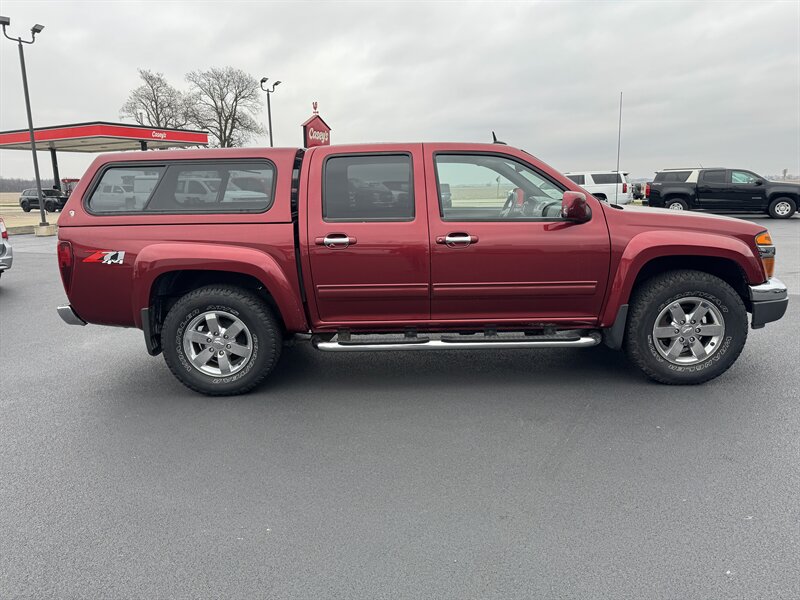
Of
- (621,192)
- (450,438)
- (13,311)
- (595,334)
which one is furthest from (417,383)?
(621,192)

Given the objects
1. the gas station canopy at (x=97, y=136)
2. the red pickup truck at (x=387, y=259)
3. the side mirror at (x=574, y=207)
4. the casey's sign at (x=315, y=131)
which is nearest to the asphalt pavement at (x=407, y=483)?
the red pickup truck at (x=387, y=259)

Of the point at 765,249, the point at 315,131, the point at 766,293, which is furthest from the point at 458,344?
the point at 315,131

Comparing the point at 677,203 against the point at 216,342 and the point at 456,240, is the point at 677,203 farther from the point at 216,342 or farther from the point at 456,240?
the point at 216,342

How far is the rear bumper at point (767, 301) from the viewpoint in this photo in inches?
170

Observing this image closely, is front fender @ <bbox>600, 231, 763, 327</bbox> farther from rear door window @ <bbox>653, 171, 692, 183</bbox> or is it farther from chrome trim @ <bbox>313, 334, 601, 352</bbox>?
rear door window @ <bbox>653, 171, 692, 183</bbox>

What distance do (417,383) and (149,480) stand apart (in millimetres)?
2119

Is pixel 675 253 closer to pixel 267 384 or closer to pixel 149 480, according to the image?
pixel 267 384

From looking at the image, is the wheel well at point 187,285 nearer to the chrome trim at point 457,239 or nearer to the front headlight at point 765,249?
the chrome trim at point 457,239

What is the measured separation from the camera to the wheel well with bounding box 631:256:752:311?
4.39 meters

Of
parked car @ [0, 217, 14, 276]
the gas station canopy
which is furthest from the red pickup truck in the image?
the gas station canopy

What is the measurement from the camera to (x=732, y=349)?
14.2 ft

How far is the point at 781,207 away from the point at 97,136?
31.5 meters

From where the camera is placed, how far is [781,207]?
19.7 meters

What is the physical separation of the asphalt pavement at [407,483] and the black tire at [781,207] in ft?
58.9
